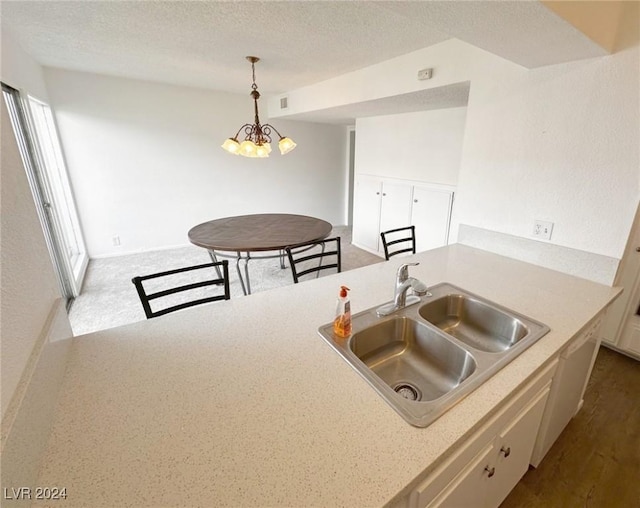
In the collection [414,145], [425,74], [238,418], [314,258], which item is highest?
[425,74]

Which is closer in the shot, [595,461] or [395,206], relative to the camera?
[595,461]

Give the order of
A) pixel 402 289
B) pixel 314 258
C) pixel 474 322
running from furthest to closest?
pixel 314 258
pixel 474 322
pixel 402 289

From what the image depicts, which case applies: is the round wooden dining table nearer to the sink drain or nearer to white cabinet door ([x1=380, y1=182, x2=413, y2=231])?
white cabinet door ([x1=380, y1=182, x2=413, y2=231])

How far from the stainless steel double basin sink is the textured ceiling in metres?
1.15

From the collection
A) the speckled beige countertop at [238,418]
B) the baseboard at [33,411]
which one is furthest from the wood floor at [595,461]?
the baseboard at [33,411]

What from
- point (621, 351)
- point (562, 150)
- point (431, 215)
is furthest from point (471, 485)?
point (431, 215)

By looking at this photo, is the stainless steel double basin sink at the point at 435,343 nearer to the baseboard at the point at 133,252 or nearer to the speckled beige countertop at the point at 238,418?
the speckled beige countertop at the point at 238,418

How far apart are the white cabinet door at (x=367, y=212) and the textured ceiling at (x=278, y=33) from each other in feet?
4.80

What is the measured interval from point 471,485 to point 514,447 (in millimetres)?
330

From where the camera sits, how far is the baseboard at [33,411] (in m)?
0.57

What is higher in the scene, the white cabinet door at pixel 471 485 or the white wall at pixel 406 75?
the white wall at pixel 406 75

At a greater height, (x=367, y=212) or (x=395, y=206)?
(x=395, y=206)

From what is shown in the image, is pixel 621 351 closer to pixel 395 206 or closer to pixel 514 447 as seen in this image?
pixel 514 447

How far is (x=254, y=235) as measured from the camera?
3039 mm
